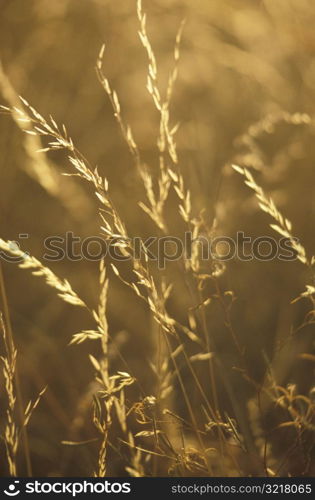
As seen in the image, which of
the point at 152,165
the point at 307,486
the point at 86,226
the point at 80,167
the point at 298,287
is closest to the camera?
the point at 80,167

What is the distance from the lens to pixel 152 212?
156 cm

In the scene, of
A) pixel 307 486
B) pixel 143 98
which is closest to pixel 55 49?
pixel 143 98

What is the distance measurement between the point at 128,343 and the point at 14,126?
709mm

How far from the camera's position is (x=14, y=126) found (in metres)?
1.83

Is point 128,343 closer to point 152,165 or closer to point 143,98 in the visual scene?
point 152,165

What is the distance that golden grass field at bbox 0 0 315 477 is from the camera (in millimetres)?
1459

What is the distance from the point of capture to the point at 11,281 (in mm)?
1907

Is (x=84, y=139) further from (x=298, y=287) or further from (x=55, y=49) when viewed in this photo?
(x=298, y=287)

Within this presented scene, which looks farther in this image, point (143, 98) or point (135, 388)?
Result: point (143, 98)

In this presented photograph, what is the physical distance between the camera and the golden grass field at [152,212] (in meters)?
1.46

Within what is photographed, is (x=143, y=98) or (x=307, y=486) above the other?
(x=143, y=98)

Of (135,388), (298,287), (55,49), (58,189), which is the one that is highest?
(55,49)

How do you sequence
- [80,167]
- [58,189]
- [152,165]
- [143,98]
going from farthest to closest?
[143,98]
[152,165]
[58,189]
[80,167]

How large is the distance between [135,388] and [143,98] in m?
1.05
